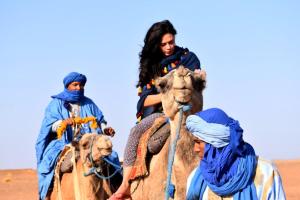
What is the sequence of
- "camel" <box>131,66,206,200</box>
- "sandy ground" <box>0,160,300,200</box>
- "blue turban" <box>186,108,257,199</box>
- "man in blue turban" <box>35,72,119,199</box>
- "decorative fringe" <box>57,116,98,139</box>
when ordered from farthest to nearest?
"sandy ground" <box>0,160,300,200</box>
"man in blue turban" <box>35,72,119,199</box>
"decorative fringe" <box>57,116,98,139</box>
"camel" <box>131,66,206,200</box>
"blue turban" <box>186,108,257,199</box>

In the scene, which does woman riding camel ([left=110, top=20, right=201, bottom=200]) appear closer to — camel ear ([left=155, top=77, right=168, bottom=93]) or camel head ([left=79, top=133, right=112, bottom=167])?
camel ear ([left=155, top=77, right=168, bottom=93])

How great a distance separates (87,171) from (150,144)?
8.68ft

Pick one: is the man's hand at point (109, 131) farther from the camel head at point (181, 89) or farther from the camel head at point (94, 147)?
the camel head at point (181, 89)

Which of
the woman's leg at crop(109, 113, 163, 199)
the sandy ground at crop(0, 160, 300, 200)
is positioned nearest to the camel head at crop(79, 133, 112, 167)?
the woman's leg at crop(109, 113, 163, 199)

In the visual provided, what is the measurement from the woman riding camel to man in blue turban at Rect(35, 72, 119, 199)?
2708 millimetres

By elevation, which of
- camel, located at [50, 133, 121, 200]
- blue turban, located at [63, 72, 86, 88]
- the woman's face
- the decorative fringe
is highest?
the woman's face

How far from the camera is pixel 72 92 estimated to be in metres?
11.1

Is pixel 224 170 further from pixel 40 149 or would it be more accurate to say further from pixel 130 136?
pixel 40 149

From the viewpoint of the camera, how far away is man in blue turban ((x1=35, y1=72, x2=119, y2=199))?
1087 centimetres

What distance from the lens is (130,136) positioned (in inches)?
315

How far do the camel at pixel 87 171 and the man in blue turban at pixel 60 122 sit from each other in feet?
1.49

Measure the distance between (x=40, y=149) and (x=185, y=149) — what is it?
453 cm

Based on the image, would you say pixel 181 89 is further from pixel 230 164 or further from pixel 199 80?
pixel 230 164

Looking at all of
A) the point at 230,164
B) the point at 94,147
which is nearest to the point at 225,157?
the point at 230,164
